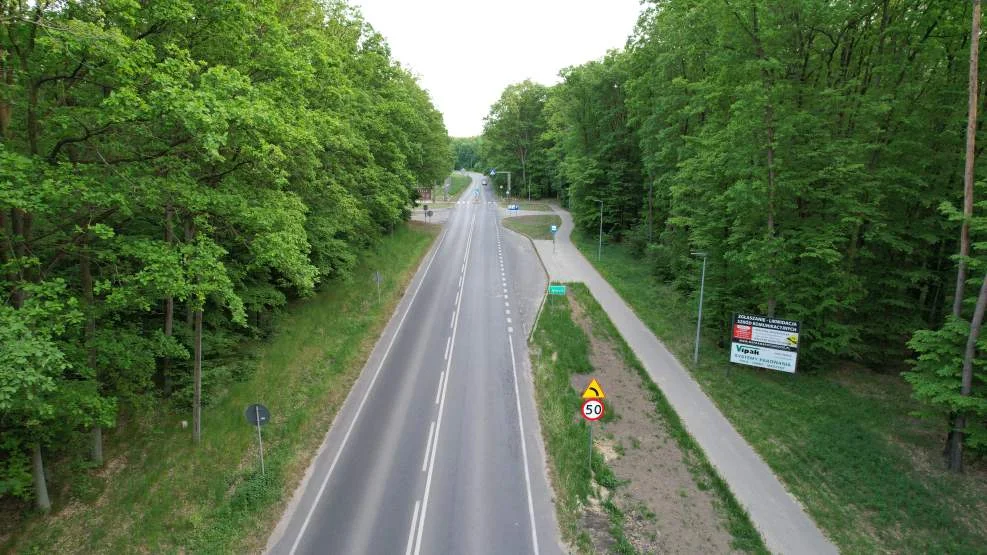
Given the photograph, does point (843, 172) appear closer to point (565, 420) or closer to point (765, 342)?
point (765, 342)

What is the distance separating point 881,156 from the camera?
18.5 meters

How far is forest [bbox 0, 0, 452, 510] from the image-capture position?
28.2 feet

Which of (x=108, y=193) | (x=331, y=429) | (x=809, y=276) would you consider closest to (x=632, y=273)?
(x=809, y=276)

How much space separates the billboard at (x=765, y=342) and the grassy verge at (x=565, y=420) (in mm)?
5824

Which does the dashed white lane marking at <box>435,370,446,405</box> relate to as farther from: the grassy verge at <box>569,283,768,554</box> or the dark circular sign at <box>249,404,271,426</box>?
the grassy verge at <box>569,283,768,554</box>

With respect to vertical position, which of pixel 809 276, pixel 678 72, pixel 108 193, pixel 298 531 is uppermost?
pixel 678 72

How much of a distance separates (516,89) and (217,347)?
63422 mm

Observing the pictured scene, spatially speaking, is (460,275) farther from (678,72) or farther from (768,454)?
(768,454)

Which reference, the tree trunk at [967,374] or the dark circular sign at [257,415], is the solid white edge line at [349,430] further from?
the tree trunk at [967,374]

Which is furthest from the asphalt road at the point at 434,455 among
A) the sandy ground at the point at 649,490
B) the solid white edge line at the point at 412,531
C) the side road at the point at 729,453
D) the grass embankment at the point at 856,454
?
the grass embankment at the point at 856,454

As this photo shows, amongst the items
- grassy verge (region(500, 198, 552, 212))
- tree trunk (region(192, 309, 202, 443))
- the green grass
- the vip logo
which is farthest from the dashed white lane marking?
grassy verge (region(500, 198, 552, 212))

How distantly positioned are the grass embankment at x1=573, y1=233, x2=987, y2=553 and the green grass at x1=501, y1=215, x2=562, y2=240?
25503 mm

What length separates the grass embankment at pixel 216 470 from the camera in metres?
10.8

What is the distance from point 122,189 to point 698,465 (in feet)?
51.0
